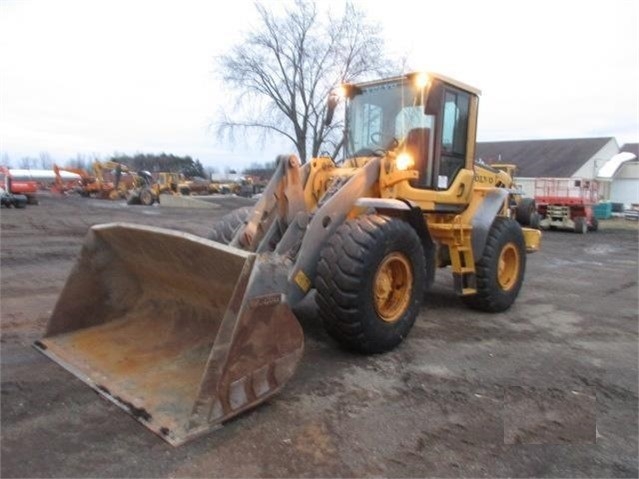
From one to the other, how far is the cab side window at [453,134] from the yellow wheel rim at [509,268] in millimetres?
1314

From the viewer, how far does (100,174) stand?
3422 cm

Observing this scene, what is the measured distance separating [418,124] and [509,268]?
2489mm

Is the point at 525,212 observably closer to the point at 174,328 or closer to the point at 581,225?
the point at 174,328

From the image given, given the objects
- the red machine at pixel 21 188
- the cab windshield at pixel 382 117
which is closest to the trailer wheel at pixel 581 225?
the cab windshield at pixel 382 117

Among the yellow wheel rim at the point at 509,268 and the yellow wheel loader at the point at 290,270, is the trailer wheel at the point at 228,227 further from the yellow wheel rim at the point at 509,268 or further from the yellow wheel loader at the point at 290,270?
the yellow wheel rim at the point at 509,268

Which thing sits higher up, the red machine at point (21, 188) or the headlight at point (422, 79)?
the headlight at point (422, 79)

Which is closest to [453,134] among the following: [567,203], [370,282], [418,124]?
[418,124]

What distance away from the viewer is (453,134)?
20.3 ft

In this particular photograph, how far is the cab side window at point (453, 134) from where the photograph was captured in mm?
5977

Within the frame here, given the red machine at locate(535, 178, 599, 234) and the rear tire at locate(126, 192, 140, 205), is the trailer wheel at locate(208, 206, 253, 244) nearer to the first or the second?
the red machine at locate(535, 178, 599, 234)

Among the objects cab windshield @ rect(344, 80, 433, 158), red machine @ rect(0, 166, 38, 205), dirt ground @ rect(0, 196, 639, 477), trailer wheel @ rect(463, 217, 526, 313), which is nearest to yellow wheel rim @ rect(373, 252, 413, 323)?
dirt ground @ rect(0, 196, 639, 477)

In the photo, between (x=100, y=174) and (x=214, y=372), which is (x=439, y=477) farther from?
(x=100, y=174)

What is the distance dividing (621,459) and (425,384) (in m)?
1.40

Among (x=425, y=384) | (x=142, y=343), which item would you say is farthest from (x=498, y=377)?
(x=142, y=343)
